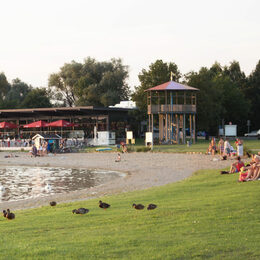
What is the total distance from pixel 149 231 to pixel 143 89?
5208 cm

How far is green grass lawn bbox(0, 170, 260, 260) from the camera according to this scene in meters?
7.46

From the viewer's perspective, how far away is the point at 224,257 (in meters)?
7.08

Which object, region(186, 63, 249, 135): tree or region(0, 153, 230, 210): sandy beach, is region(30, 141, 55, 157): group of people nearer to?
region(0, 153, 230, 210): sandy beach

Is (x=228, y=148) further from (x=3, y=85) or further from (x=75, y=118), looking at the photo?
(x=3, y=85)

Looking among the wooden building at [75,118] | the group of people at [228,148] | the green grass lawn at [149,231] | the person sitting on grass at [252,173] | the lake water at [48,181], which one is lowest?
the lake water at [48,181]

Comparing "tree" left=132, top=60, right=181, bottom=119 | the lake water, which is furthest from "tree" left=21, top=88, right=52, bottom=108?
the lake water

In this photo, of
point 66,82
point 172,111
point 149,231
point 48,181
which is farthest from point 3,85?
point 149,231

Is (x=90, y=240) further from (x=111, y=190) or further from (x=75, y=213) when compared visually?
(x=111, y=190)

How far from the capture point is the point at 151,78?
60.6 m

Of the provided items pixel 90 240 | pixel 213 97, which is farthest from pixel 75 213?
pixel 213 97

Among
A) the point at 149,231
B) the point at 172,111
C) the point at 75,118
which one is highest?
the point at 172,111

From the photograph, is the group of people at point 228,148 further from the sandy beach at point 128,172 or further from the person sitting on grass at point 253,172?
the person sitting on grass at point 253,172

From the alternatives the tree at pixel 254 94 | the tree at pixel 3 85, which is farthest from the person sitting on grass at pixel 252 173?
the tree at pixel 3 85

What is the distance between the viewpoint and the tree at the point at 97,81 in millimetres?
81938
